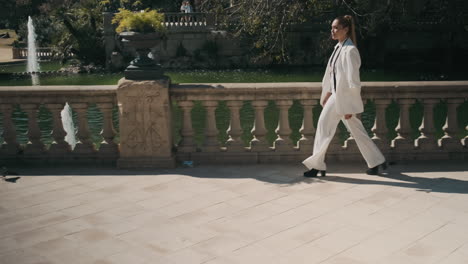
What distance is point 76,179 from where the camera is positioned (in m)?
7.08

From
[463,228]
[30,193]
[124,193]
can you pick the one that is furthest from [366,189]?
[30,193]

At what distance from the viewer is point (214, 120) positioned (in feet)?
25.2

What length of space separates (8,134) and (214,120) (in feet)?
8.68

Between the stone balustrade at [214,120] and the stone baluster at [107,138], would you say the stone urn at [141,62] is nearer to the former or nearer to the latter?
the stone balustrade at [214,120]

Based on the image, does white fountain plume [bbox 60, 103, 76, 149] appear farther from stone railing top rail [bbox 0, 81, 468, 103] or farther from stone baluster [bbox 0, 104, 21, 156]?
stone railing top rail [bbox 0, 81, 468, 103]

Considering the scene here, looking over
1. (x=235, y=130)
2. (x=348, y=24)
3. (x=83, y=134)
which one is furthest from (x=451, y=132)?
(x=83, y=134)

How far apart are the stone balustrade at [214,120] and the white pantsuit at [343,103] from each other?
2.32ft

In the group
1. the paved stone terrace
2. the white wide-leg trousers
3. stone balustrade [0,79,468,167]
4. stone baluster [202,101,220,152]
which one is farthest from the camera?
stone baluster [202,101,220,152]

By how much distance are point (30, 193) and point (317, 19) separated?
25618 millimetres

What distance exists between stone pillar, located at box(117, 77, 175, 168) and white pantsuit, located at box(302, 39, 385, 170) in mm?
1807

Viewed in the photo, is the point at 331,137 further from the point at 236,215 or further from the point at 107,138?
the point at 107,138

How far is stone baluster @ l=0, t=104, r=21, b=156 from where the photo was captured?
7.76 meters

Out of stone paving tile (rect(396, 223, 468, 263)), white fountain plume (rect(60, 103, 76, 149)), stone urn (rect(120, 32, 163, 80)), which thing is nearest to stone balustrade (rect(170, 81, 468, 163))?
stone urn (rect(120, 32, 163, 80))

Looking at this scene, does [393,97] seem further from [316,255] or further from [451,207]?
[316,255]
